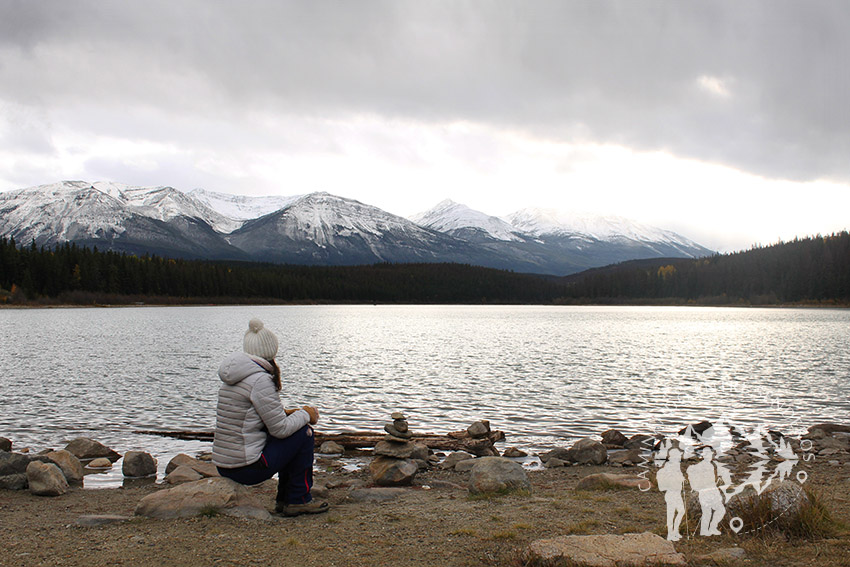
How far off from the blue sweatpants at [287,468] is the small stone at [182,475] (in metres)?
4.42

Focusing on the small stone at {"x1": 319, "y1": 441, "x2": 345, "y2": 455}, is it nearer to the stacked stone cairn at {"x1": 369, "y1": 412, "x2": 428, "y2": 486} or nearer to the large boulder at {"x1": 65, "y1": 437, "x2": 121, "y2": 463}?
the stacked stone cairn at {"x1": 369, "y1": 412, "x2": 428, "y2": 486}

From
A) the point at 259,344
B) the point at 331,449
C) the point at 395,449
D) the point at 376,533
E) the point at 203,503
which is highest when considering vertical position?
the point at 259,344

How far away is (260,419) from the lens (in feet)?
32.2

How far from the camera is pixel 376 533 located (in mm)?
9734

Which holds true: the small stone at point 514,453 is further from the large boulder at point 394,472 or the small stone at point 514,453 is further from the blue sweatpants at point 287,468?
the blue sweatpants at point 287,468

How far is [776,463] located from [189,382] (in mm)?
28373

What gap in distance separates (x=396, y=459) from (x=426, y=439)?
14.2 ft

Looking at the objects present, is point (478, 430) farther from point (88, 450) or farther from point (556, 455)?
point (88, 450)

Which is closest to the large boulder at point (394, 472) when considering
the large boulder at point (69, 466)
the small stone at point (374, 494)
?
the small stone at point (374, 494)

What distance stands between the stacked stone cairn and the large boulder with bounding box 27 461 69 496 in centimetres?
697

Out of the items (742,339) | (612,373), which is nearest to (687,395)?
(612,373)

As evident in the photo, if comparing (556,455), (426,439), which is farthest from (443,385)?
(556,455)

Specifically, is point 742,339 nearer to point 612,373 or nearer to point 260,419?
point 612,373

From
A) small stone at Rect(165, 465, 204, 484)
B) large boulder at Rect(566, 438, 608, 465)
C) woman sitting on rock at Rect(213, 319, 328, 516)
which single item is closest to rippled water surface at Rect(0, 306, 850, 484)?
large boulder at Rect(566, 438, 608, 465)
